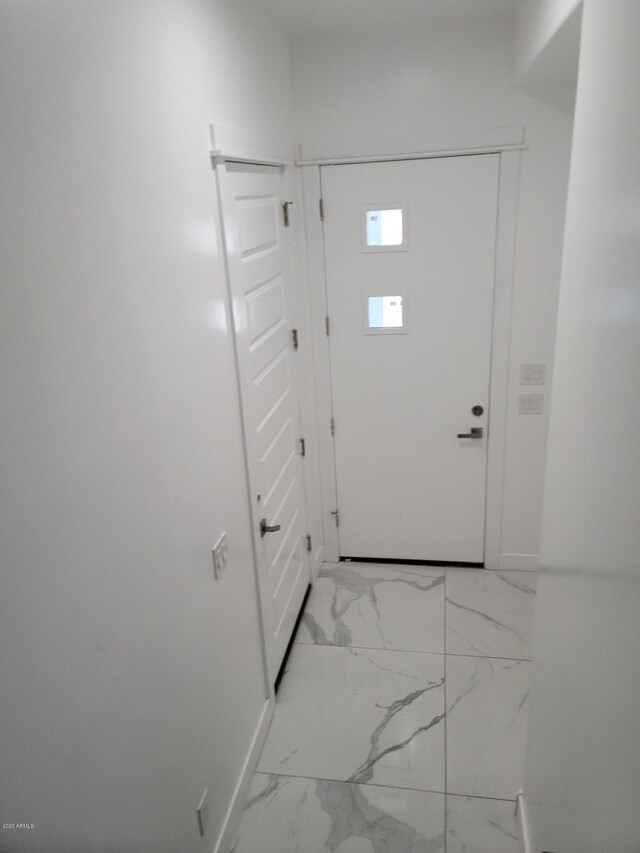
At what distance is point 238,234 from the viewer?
2129 mm

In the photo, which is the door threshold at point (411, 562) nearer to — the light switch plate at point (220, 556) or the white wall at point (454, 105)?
the white wall at point (454, 105)

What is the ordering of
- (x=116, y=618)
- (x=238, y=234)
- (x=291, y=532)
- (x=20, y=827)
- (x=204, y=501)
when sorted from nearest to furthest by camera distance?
(x=20, y=827) → (x=116, y=618) → (x=204, y=501) → (x=238, y=234) → (x=291, y=532)

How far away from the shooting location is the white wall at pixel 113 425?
1.02 m

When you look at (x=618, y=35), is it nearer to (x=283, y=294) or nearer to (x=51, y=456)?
(x=51, y=456)

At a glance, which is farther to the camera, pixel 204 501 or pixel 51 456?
pixel 204 501

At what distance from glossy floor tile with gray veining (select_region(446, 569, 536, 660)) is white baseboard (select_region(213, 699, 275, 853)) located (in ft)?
3.18

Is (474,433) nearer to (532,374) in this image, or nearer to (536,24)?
(532,374)

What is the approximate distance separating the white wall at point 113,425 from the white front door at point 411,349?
1100mm

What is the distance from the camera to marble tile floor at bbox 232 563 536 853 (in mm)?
2078

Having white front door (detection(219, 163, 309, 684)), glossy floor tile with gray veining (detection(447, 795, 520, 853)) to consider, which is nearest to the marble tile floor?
glossy floor tile with gray veining (detection(447, 795, 520, 853))

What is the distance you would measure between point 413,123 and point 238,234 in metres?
1.26

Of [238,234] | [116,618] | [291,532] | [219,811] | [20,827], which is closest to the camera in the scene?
[20,827]

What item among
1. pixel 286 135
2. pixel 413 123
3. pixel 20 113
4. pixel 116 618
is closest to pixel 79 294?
pixel 20 113

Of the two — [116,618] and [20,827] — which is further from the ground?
[116,618]
